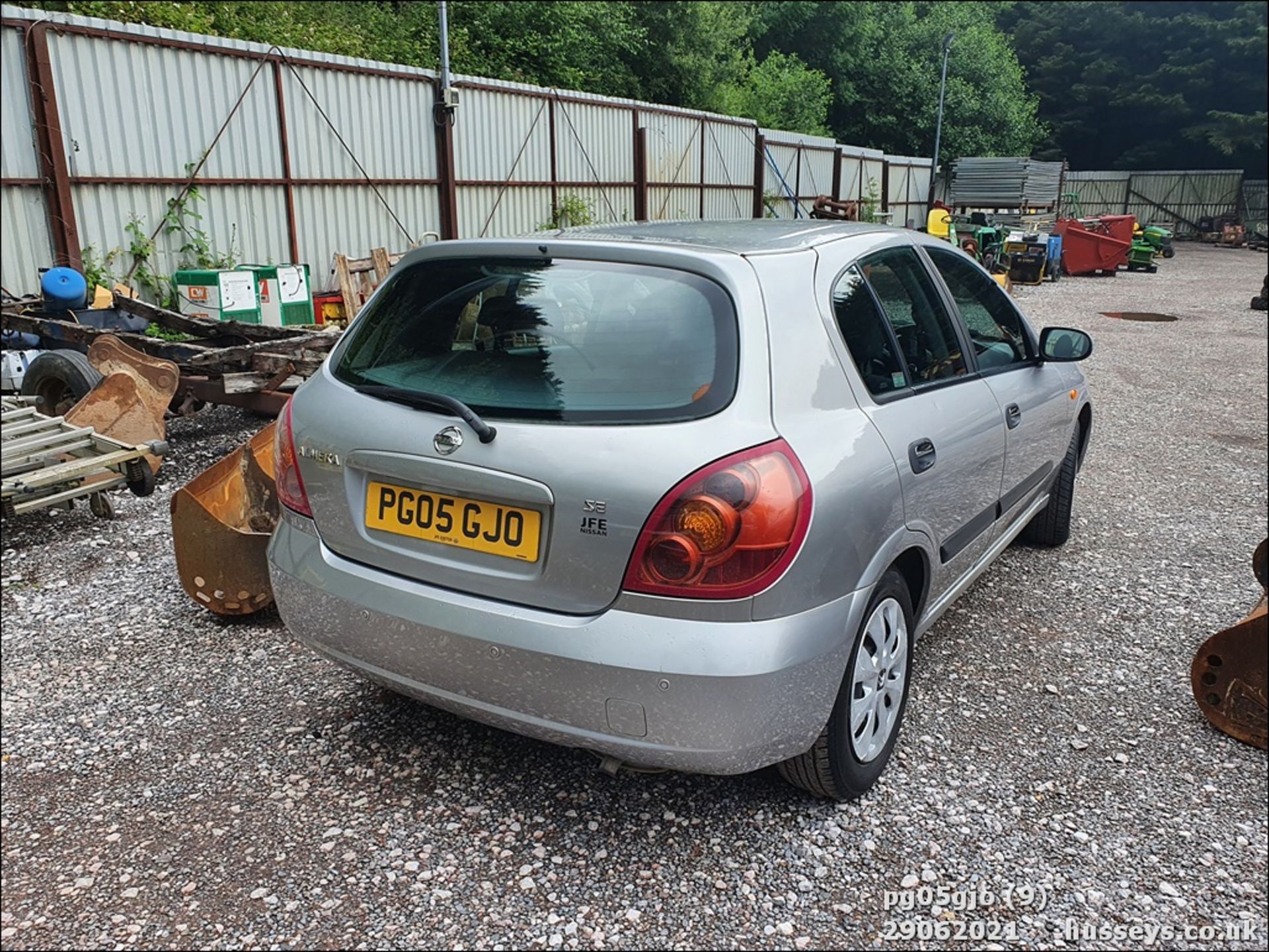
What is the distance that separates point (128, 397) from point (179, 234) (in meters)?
5.38

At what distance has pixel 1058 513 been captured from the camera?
195 inches

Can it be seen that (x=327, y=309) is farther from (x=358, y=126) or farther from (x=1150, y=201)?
(x=1150, y=201)

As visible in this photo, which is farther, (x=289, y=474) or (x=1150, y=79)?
(x=289, y=474)

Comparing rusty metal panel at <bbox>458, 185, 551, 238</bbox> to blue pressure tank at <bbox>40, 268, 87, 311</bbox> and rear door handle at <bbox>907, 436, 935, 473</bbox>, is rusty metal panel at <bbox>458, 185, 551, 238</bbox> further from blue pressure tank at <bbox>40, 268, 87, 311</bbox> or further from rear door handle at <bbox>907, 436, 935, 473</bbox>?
rear door handle at <bbox>907, 436, 935, 473</bbox>

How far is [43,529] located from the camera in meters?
Answer: 5.22

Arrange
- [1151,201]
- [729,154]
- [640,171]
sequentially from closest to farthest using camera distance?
[640,171]
[729,154]
[1151,201]

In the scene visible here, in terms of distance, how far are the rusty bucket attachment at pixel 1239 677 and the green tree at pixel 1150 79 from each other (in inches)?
54.6

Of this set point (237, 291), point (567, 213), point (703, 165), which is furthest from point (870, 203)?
point (237, 291)

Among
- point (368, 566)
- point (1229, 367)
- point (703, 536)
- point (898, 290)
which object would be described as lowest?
point (1229, 367)

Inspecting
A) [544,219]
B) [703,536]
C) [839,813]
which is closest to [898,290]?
[703,536]

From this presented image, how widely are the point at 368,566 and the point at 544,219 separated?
14217 millimetres

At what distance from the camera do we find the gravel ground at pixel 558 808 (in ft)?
7.94

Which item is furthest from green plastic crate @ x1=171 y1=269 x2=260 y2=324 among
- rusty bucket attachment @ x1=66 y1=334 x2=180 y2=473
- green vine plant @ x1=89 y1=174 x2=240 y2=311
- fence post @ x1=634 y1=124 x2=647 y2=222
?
fence post @ x1=634 y1=124 x2=647 y2=222

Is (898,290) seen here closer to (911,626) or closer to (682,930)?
(911,626)
